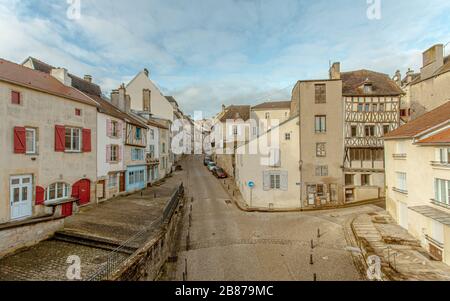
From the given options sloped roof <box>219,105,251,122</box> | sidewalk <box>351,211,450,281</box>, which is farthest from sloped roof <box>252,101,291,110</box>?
sidewalk <box>351,211,450,281</box>

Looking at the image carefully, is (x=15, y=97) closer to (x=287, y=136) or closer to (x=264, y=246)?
(x=264, y=246)

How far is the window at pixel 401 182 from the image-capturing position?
47.6ft

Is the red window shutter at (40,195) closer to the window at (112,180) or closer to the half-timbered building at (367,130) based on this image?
the window at (112,180)

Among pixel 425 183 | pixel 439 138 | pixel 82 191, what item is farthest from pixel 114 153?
pixel 439 138

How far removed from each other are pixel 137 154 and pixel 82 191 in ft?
26.6

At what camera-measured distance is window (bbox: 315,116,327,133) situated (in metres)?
20.3

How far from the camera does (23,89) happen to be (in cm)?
1182

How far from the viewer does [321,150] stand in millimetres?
20281

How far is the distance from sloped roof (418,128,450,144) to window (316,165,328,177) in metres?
8.46

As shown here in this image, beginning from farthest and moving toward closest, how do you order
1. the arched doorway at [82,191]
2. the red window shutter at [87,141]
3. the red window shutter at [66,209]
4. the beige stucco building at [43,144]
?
1. the red window shutter at [87,141]
2. the arched doorway at [82,191]
3. the red window shutter at [66,209]
4. the beige stucco building at [43,144]

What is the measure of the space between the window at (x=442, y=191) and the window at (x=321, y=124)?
9756mm

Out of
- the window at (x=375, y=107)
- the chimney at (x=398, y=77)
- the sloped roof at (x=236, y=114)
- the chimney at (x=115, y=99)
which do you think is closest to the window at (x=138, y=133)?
the chimney at (x=115, y=99)

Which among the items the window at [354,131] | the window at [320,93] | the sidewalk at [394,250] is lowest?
the sidewalk at [394,250]
